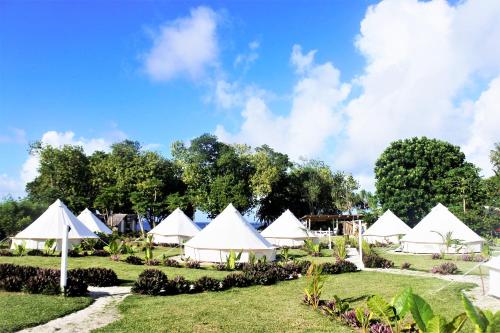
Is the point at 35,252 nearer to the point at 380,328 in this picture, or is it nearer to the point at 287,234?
the point at 287,234

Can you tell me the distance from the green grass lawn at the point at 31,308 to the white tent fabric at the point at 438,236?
2603 cm

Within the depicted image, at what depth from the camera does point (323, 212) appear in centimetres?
7625

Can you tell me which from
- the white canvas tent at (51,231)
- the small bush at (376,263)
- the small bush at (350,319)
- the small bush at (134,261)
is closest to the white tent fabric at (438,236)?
the small bush at (376,263)

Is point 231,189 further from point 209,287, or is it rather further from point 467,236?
point 209,287

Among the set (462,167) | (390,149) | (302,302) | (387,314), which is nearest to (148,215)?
(390,149)

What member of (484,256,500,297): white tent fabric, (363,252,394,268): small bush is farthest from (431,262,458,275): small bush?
(484,256,500,297): white tent fabric

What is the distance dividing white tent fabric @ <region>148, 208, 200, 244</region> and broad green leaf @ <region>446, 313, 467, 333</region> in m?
35.8

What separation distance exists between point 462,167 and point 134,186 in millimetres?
41467

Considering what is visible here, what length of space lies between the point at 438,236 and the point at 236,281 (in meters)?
20.8

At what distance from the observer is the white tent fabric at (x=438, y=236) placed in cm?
3219

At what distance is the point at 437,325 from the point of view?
21.9ft

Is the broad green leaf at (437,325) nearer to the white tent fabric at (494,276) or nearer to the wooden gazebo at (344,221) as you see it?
the white tent fabric at (494,276)

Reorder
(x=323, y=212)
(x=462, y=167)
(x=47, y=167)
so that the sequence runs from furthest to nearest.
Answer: (x=323, y=212)
(x=47, y=167)
(x=462, y=167)

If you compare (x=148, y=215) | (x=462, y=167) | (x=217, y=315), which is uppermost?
(x=462, y=167)
